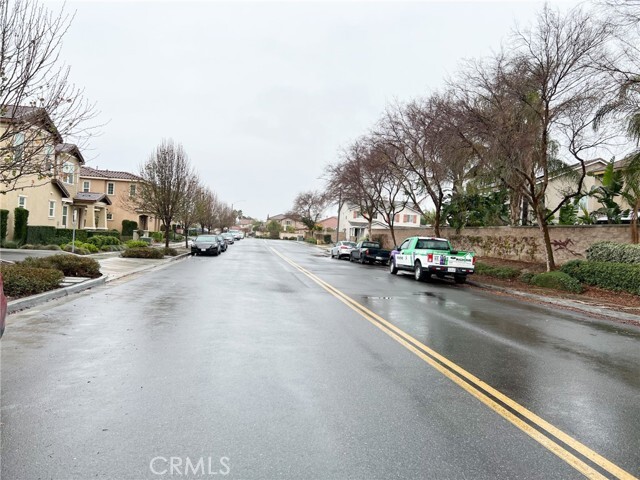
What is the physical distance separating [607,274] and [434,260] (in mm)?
5818

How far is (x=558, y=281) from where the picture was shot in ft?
55.1

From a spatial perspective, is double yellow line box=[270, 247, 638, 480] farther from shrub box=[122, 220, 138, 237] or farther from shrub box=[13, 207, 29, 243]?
shrub box=[122, 220, 138, 237]

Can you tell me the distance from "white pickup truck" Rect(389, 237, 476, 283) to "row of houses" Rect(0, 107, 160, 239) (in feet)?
42.3

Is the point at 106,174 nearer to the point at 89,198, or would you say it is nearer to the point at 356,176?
the point at 89,198

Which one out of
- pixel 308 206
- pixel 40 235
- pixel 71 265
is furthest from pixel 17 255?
pixel 308 206

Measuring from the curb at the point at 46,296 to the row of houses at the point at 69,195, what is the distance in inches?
106

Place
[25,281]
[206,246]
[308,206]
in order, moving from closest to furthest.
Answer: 1. [25,281]
2. [206,246]
3. [308,206]

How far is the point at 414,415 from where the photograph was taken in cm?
443

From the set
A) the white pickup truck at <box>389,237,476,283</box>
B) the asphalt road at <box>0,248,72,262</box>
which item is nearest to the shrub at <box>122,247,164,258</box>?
the asphalt road at <box>0,248,72,262</box>

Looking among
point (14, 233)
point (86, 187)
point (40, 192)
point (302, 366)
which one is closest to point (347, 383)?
point (302, 366)

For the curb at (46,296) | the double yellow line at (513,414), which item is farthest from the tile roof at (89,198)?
the double yellow line at (513,414)

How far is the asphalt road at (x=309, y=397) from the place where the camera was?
3.53 meters

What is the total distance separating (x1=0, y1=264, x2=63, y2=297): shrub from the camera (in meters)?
10.4

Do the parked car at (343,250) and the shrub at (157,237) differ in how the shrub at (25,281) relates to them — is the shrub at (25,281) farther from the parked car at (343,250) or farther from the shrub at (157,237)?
the shrub at (157,237)
